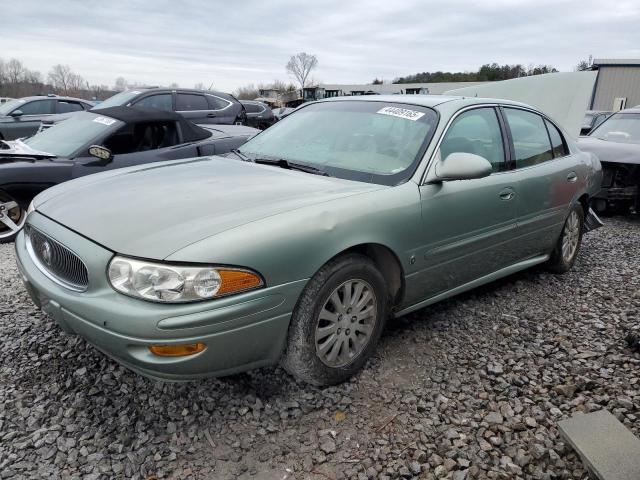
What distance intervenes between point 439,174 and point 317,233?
926 millimetres

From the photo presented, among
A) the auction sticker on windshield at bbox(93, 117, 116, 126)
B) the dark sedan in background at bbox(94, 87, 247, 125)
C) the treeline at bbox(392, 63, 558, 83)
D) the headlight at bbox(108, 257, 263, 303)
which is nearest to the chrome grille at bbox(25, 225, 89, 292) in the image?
the headlight at bbox(108, 257, 263, 303)

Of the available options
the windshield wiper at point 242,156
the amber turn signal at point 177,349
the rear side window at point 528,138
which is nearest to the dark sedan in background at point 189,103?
the windshield wiper at point 242,156

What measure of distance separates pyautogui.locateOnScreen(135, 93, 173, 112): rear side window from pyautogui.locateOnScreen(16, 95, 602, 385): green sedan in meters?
5.69

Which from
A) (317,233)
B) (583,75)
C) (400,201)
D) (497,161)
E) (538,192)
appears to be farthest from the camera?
(583,75)

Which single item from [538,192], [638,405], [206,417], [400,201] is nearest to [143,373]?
[206,417]

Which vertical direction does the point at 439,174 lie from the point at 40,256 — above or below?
above

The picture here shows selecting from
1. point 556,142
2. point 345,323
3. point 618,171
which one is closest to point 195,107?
point 556,142

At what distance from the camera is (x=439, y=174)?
2.81 metres

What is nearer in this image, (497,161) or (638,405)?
(638,405)

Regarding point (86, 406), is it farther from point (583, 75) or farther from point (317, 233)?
point (583, 75)

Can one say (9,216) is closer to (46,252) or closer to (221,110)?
(46,252)

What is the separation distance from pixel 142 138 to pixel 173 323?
4060 millimetres

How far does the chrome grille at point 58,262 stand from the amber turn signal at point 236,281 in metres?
0.62

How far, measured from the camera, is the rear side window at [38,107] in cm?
1137
